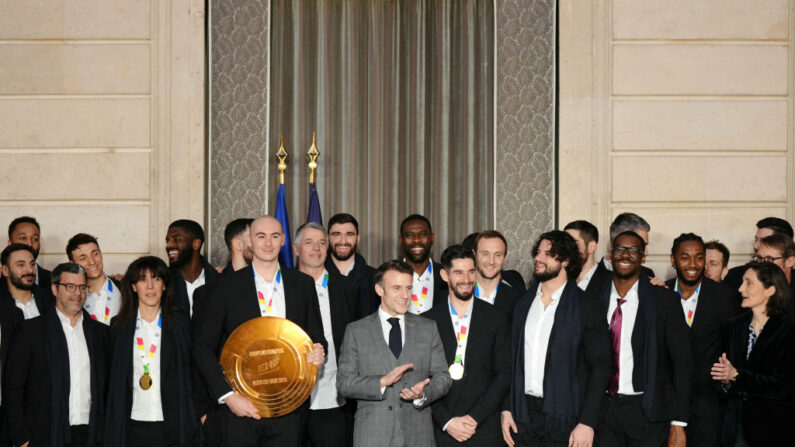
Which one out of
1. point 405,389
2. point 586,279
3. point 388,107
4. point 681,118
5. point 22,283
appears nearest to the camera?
point 405,389

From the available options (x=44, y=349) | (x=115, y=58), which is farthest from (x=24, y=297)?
(x=115, y=58)

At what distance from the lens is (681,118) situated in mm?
7891

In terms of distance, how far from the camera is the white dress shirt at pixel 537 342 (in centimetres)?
512

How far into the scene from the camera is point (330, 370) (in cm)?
566

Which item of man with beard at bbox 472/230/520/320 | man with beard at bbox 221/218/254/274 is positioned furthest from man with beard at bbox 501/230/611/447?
man with beard at bbox 221/218/254/274

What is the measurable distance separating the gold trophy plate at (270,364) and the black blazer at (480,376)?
0.77 metres

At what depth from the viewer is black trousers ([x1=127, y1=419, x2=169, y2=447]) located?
5.29m

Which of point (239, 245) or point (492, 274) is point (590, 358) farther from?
point (239, 245)

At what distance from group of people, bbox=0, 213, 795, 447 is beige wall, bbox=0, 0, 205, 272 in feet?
6.92

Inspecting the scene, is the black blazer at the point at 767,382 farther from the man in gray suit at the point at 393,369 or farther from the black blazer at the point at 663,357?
the man in gray suit at the point at 393,369

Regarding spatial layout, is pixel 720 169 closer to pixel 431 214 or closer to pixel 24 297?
pixel 431 214

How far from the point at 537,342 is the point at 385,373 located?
869 mm

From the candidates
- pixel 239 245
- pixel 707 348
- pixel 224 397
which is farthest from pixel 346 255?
pixel 707 348

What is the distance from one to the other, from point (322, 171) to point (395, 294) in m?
3.46
